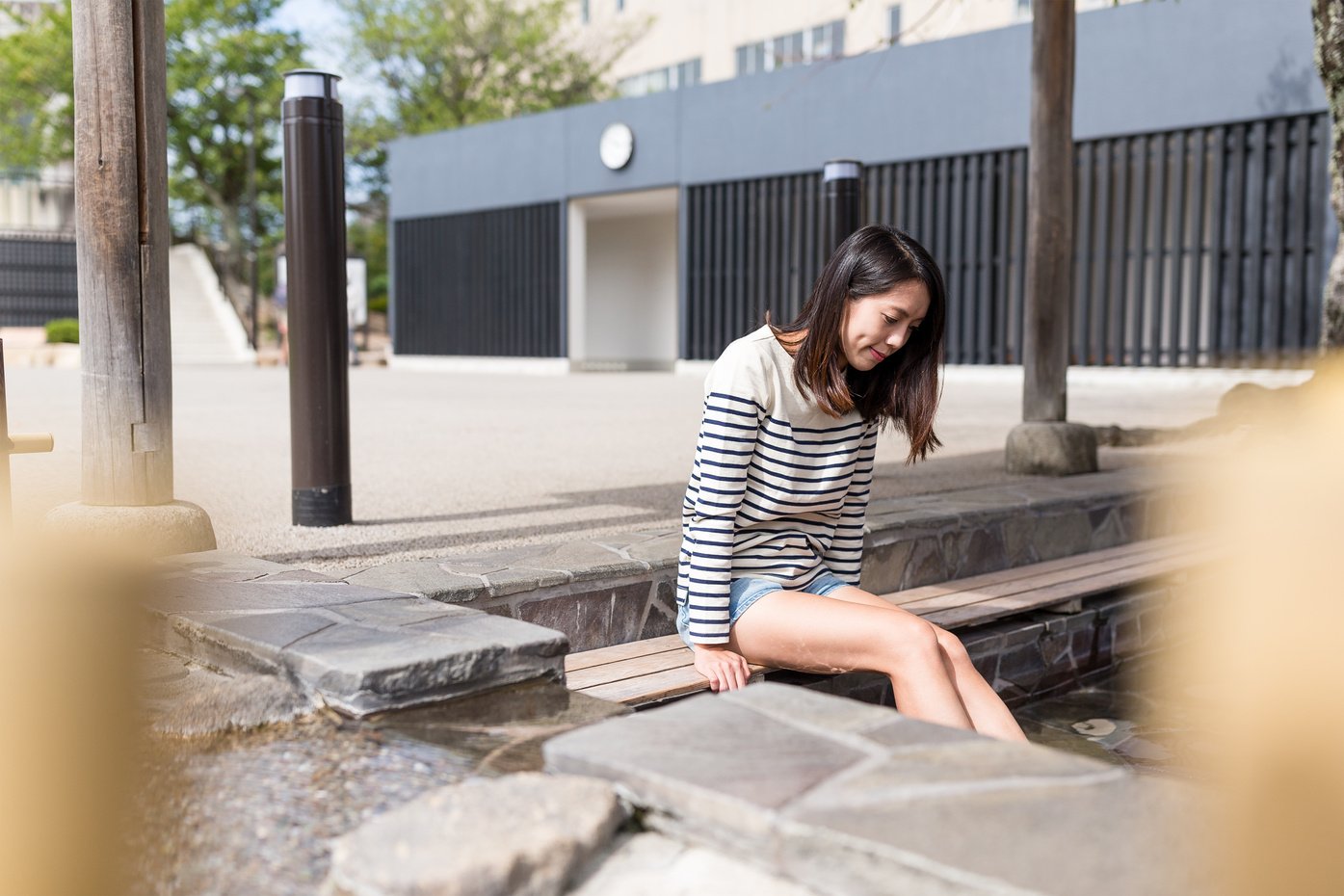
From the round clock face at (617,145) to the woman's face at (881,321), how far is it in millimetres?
17647

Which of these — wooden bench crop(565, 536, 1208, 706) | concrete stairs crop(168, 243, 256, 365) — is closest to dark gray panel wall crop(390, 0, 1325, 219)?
concrete stairs crop(168, 243, 256, 365)

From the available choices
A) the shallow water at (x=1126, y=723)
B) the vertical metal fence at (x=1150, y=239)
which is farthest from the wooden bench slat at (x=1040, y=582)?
the vertical metal fence at (x=1150, y=239)

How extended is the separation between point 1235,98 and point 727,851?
1382cm

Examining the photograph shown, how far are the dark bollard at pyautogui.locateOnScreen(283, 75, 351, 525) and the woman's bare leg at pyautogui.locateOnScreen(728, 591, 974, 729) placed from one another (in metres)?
1.86

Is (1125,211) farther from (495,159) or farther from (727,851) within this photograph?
(727,851)

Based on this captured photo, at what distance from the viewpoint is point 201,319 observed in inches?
1042

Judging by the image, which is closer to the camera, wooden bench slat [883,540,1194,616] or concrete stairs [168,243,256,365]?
wooden bench slat [883,540,1194,616]

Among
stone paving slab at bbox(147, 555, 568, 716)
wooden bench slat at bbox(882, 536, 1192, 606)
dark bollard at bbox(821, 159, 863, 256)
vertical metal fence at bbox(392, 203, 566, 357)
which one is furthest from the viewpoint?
vertical metal fence at bbox(392, 203, 566, 357)

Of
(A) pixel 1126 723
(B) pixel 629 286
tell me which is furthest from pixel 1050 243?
(B) pixel 629 286

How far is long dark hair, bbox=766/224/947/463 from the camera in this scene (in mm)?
2639

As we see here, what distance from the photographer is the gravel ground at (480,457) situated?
13.6ft

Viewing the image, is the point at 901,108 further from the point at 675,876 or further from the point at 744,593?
the point at 675,876

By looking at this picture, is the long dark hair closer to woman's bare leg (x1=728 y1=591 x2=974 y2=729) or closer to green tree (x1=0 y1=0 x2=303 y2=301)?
woman's bare leg (x1=728 y1=591 x2=974 y2=729)

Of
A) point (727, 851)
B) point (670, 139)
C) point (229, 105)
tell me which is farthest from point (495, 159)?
point (727, 851)
